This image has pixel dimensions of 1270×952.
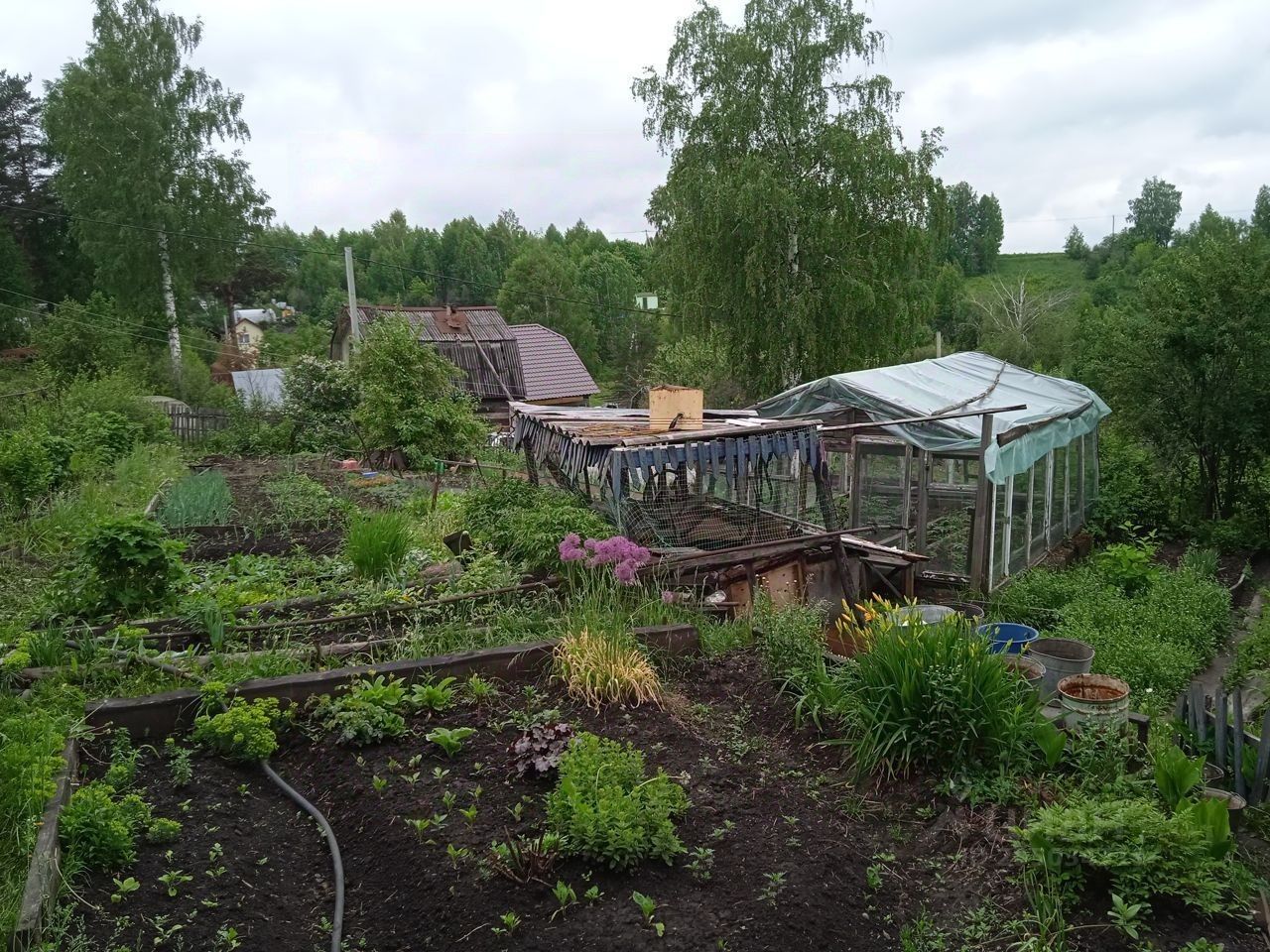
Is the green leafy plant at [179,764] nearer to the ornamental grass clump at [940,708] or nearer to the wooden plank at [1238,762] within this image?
the ornamental grass clump at [940,708]

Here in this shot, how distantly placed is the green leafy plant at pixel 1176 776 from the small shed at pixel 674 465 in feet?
13.0

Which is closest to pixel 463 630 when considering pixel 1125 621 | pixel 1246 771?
pixel 1246 771

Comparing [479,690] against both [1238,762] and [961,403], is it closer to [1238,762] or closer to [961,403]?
[1238,762]

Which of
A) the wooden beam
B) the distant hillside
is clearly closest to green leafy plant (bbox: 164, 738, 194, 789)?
the wooden beam

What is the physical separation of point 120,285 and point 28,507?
21.4 meters

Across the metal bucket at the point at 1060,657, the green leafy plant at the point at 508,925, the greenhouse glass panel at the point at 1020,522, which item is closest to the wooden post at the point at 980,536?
the greenhouse glass panel at the point at 1020,522

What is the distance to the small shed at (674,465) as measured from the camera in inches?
285

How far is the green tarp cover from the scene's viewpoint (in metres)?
10.3

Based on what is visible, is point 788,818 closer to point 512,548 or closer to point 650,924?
point 650,924

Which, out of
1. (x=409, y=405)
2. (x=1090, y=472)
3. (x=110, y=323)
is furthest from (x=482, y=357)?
(x=1090, y=472)

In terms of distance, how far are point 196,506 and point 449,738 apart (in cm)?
697

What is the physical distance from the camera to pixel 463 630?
5547mm

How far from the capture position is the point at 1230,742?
486 centimetres

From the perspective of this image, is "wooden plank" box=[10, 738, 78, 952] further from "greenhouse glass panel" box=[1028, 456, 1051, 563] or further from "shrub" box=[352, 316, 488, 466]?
"shrub" box=[352, 316, 488, 466]
